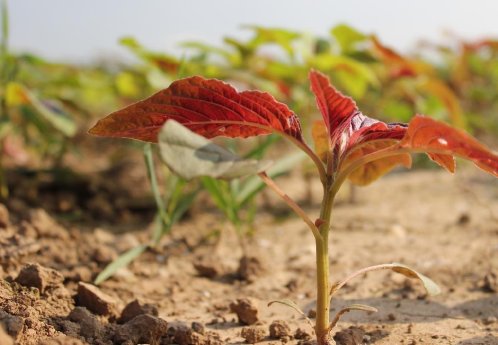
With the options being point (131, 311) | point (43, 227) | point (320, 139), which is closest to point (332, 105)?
point (320, 139)

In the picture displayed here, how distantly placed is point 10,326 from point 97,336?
19 cm

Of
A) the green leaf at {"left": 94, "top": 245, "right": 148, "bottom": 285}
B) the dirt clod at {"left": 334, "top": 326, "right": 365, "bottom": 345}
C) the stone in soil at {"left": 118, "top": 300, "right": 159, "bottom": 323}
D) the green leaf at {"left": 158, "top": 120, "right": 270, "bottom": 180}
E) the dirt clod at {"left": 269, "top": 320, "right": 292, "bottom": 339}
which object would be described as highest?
the green leaf at {"left": 158, "top": 120, "right": 270, "bottom": 180}

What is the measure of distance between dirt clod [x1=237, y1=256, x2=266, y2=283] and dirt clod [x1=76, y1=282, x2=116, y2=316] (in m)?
0.48

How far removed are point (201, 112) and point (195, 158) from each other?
0.82 ft

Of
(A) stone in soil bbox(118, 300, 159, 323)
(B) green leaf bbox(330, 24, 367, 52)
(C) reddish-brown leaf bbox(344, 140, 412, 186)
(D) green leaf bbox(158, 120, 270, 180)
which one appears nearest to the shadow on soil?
(C) reddish-brown leaf bbox(344, 140, 412, 186)

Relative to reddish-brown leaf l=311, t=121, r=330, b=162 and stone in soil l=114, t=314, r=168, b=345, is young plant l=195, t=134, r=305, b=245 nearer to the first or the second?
reddish-brown leaf l=311, t=121, r=330, b=162

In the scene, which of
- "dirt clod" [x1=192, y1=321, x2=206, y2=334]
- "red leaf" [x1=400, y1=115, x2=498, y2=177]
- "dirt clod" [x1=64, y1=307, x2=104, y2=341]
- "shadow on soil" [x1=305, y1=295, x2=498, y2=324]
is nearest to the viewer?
"red leaf" [x1=400, y1=115, x2=498, y2=177]

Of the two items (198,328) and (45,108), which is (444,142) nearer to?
(198,328)

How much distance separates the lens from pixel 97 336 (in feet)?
3.95

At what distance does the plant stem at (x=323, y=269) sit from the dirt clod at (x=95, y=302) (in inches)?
18.6

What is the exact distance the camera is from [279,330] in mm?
1302

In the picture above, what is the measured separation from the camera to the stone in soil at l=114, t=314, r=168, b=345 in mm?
1218

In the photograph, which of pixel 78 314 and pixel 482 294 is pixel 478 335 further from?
pixel 78 314

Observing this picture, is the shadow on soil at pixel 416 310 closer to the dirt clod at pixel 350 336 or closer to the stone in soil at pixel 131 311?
the dirt clod at pixel 350 336
